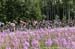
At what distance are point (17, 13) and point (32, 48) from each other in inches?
786

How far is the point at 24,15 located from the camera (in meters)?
24.3

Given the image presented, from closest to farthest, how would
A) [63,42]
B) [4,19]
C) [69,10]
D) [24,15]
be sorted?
1. [63,42]
2. [4,19]
3. [24,15]
4. [69,10]

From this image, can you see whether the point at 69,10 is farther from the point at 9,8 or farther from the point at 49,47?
the point at 49,47

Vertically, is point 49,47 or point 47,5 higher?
point 49,47

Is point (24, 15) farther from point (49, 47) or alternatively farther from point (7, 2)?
point (49, 47)

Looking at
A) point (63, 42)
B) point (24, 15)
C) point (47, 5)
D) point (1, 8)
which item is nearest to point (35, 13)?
point (24, 15)

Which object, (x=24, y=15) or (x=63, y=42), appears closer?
(x=63, y=42)

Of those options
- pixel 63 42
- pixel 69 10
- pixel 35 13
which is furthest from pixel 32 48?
pixel 69 10

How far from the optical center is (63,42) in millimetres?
5152

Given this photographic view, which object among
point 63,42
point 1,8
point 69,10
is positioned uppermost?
point 63,42

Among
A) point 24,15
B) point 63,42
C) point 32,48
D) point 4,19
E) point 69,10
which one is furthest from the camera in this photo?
point 69,10

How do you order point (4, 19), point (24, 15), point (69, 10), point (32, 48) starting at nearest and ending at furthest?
point (32, 48), point (4, 19), point (24, 15), point (69, 10)

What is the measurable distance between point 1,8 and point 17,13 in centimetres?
156

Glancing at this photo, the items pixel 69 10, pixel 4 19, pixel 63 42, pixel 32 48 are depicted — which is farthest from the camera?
pixel 69 10
